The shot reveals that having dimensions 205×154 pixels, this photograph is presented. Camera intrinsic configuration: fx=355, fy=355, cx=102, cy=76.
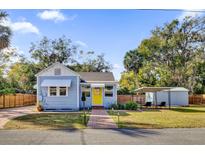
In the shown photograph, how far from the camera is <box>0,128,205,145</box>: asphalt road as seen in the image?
9.09 m

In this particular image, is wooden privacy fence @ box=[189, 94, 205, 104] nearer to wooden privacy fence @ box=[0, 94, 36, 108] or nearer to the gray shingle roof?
the gray shingle roof

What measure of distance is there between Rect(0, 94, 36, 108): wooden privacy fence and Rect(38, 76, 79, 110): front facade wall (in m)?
4.37

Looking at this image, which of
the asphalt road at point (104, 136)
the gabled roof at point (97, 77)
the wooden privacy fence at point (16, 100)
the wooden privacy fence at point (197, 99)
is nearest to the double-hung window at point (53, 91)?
the gabled roof at point (97, 77)

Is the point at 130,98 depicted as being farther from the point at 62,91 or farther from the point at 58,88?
the point at 58,88

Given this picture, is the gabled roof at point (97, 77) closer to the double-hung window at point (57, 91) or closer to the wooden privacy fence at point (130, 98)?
the double-hung window at point (57, 91)

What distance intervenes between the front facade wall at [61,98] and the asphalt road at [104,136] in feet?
34.8

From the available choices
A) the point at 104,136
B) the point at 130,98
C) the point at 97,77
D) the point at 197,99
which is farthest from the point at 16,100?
the point at 104,136

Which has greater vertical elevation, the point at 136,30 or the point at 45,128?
the point at 136,30

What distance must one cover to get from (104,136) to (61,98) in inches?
485

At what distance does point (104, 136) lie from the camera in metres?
10.0
